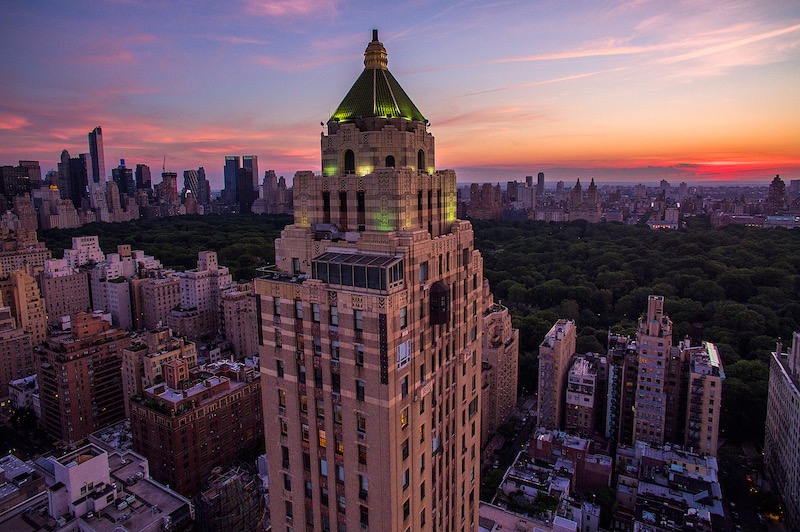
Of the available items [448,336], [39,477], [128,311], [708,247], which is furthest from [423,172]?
[708,247]

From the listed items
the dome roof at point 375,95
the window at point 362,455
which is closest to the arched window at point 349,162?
the dome roof at point 375,95

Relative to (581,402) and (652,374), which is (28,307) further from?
(652,374)

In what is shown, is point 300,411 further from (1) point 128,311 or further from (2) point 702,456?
(1) point 128,311

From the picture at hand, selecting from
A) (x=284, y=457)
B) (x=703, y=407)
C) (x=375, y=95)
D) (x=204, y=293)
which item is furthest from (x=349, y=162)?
(x=204, y=293)

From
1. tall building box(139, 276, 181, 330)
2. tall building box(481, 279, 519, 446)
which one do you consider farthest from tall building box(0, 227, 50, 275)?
tall building box(481, 279, 519, 446)

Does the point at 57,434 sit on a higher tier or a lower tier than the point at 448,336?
lower

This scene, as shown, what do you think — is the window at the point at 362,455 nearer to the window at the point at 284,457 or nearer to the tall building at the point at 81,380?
the window at the point at 284,457
